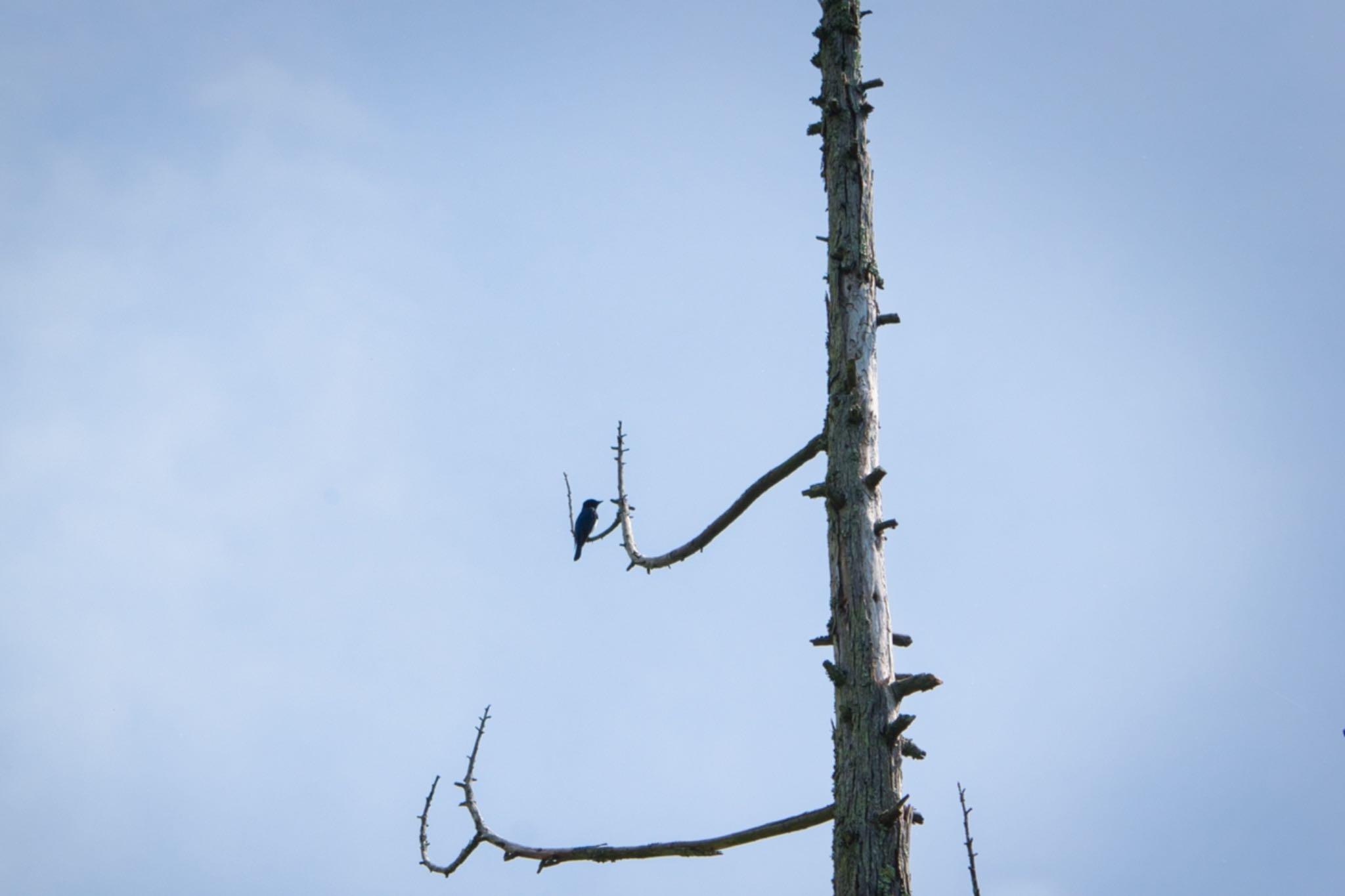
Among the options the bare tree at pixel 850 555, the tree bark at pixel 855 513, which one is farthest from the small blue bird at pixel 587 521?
the tree bark at pixel 855 513

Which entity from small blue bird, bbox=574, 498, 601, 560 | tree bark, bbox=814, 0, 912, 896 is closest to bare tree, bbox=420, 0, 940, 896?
tree bark, bbox=814, 0, 912, 896

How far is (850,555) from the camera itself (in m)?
4.16

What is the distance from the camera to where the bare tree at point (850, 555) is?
3650mm

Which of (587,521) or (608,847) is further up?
(587,521)

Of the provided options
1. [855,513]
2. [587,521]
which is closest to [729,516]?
[855,513]

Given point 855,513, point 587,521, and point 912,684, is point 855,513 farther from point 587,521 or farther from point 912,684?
point 587,521

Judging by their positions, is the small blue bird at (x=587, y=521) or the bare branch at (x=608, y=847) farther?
the small blue bird at (x=587, y=521)

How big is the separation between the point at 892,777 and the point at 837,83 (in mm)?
3645

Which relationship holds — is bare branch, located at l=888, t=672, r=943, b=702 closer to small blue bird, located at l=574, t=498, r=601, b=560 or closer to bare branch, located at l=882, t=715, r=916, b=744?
bare branch, located at l=882, t=715, r=916, b=744

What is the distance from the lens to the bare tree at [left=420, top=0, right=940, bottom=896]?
3.65 metres

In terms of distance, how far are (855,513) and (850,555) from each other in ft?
0.63

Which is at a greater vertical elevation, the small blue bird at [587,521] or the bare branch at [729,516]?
the small blue bird at [587,521]

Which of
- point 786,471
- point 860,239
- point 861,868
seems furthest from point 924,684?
point 860,239

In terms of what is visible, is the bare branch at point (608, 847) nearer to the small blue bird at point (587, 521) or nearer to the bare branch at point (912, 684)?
the bare branch at point (912, 684)
